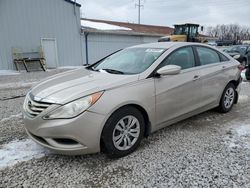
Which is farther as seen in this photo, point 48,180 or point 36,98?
point 36,98

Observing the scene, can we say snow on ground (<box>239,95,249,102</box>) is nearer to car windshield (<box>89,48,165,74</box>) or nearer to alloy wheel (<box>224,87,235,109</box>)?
alloy wheel (<box>224,87,235,109</box>)

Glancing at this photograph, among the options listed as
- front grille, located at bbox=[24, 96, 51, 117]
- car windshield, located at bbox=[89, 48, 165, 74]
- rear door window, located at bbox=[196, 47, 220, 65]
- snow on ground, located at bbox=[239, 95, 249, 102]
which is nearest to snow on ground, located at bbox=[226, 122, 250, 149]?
rear door window, located at bbox=[196, 47, 220, 65]

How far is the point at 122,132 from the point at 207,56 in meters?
2.45

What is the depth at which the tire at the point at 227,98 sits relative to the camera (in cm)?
463

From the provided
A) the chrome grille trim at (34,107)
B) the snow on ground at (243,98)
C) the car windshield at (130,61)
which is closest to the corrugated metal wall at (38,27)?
the car windshield at (130,61)

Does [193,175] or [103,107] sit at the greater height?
[103,107]

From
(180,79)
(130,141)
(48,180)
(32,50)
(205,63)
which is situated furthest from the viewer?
(32,50)

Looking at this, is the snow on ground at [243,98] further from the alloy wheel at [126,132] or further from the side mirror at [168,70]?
the alloy wheel at [126,132]

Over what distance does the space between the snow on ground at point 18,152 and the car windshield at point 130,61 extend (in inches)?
62.1

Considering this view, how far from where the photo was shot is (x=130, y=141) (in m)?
3.13

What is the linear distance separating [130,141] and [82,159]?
69 cm

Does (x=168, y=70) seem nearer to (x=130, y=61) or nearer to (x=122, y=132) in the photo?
(x=130, y=61)

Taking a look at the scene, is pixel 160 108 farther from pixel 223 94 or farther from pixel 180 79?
pixel 223 94

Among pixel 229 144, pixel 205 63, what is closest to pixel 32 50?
pixel 205 63
